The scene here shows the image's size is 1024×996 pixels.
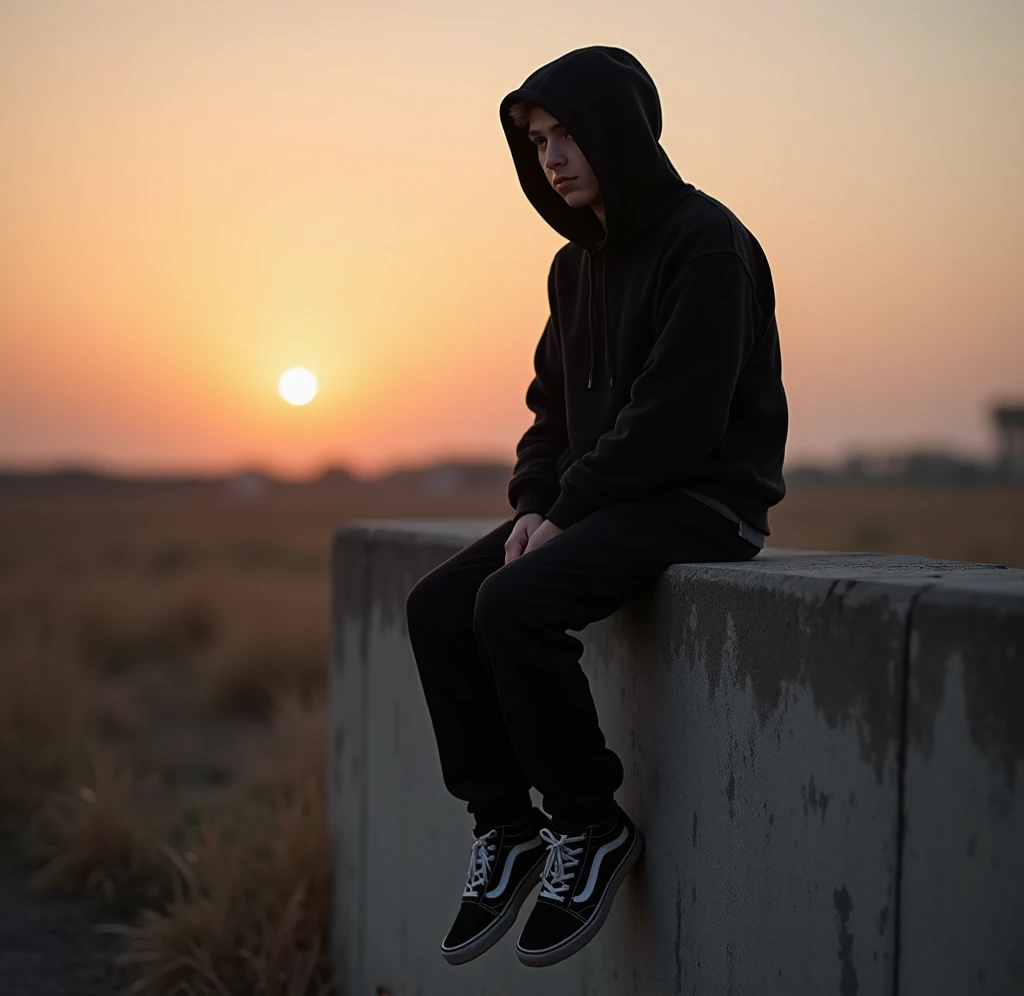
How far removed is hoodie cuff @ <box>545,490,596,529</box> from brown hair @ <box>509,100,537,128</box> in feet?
2.62

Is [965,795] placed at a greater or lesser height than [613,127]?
lesser

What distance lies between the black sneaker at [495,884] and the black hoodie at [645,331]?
0.61m

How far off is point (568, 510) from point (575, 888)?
0.67 metres

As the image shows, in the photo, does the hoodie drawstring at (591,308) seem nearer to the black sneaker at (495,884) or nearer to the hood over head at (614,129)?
the hood over head at (614,129)

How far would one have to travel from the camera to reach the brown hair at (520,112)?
2578 mm

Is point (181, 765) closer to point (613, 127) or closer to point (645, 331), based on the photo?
point (645, 331)

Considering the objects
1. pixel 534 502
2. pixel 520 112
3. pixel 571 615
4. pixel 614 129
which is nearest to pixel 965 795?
pixel 571 615

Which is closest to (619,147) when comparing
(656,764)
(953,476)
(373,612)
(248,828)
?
(656,764)

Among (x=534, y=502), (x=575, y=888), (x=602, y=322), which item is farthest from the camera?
(x=534, y=502)

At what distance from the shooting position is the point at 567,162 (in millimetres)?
2523

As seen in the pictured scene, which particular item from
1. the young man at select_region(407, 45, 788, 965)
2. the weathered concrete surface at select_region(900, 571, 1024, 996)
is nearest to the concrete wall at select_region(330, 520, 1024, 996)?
the weathered concrete surface at select_region(900, 571, 1024, 996)

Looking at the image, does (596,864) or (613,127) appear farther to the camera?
(613,127)

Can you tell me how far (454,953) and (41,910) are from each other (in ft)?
11.3

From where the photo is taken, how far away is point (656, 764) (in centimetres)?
225
